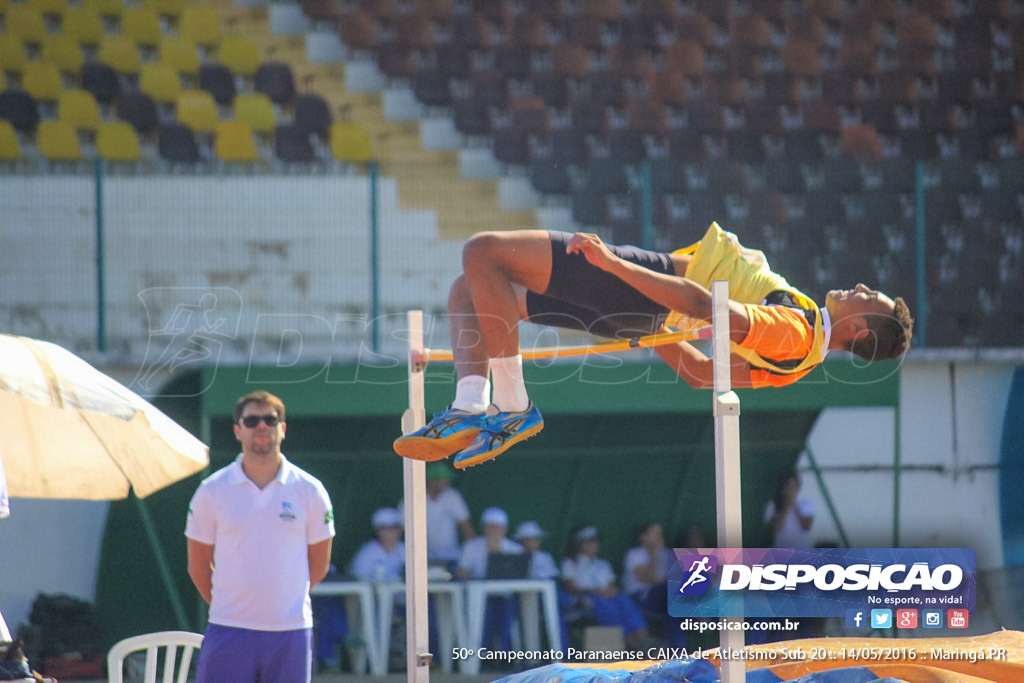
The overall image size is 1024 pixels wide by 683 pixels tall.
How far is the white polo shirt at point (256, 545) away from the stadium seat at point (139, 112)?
20.7ft

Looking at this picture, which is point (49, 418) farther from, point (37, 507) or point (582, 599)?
point (582, 599)

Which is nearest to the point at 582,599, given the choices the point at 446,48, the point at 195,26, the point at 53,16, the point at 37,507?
the point at 37,507

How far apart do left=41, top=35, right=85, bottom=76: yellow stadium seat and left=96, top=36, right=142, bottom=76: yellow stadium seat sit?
17cm

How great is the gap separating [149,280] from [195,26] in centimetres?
311

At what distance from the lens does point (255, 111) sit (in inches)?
388

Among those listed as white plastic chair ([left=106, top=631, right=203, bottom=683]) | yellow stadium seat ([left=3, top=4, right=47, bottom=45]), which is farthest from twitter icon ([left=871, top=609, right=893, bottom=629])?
yellow stadium seat ([left=3, top=4, right=47, bottom=45])

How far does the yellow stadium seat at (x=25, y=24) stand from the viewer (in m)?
9.98

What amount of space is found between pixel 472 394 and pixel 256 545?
851mm

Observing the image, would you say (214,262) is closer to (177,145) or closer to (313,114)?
(177,145)

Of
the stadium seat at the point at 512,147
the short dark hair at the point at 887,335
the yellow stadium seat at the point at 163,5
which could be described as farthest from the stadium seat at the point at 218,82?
the short dark hair at the point at 887,335

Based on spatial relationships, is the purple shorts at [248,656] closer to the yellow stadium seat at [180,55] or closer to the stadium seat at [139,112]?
the stadium seat at [139,112]

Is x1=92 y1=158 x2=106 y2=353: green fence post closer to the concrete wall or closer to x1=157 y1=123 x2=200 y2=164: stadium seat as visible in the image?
the concrete wall

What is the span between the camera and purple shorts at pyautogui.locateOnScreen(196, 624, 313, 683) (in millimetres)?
3816

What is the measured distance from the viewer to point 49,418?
490 cm
